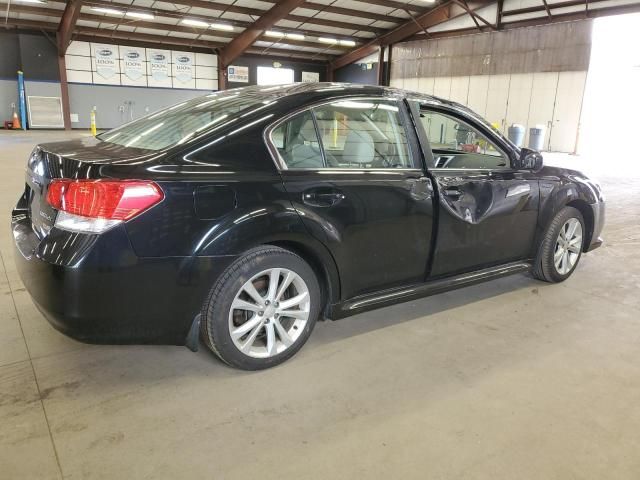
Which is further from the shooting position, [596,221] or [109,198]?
[596,221]

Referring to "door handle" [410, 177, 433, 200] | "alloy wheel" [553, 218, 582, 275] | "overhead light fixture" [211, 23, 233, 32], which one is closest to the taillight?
"door handle" [410, 177, 433, 200]

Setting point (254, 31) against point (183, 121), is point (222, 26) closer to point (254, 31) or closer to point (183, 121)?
point (254, 31)

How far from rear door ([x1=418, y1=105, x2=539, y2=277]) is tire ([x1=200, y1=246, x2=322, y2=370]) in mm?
935

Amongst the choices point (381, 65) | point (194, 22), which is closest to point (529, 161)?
point (194, 22)

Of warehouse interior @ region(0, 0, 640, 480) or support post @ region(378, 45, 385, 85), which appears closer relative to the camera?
warehouse interior @ region(0, 0, 640, 480)

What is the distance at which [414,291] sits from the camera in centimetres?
292

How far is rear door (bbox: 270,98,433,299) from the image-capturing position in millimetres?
2416

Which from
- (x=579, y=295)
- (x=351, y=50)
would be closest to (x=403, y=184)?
(x=579, y=295)

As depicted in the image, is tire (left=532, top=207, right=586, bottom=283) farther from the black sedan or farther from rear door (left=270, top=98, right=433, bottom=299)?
rear door (left=270, top=98, right=433, bottom=299)

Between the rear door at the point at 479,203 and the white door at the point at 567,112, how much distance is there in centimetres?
1705

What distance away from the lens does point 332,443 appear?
1.95 metres

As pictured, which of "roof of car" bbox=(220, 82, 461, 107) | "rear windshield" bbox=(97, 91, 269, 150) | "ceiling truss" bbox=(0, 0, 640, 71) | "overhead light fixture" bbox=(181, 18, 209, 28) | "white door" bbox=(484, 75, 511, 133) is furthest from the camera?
"overhead light fixture" bbox=(181, 18, 209, 28)

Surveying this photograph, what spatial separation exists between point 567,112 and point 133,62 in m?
19.3

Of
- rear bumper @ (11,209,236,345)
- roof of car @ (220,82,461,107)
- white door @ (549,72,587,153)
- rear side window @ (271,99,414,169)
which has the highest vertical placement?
white door @ (549,72,587,153)
